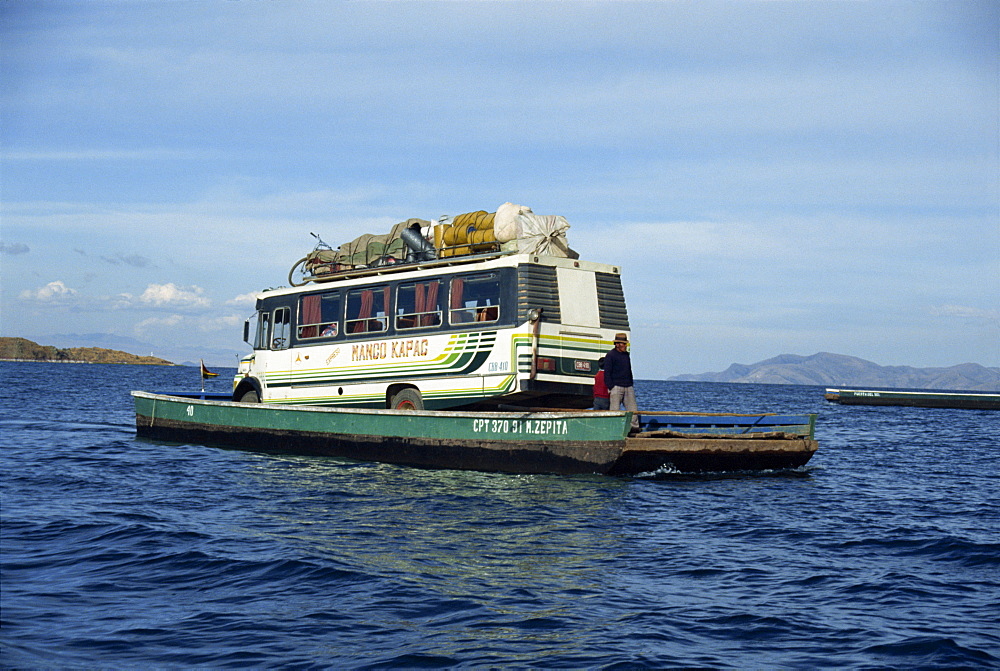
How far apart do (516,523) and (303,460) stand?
789 cm

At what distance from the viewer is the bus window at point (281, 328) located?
21.1 metres

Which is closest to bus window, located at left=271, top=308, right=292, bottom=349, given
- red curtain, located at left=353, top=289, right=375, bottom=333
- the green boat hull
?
the green boat hull

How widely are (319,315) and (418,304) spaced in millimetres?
3105

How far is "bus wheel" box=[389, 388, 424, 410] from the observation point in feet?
60.6

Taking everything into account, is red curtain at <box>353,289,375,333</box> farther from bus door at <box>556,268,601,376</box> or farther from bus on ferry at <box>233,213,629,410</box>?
bus door at <box>556,268,601,376</box>

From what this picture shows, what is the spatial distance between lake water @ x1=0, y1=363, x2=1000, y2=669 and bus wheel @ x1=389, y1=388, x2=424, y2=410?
5.55 ft

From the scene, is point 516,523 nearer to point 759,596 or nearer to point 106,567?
point 759,596

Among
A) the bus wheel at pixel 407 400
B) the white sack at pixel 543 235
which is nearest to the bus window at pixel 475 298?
the white sack at pixel 543 235

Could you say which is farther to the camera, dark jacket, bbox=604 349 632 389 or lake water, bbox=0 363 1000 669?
Result: dark jacket, bbox=604 349 632 389

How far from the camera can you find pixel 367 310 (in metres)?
19.4

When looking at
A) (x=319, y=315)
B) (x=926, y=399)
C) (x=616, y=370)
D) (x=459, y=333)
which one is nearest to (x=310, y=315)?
(x=319, y=315)

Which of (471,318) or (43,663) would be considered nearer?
(43,663)

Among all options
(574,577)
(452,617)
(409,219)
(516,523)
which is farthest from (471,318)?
(452,617)

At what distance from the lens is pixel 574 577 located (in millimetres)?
9219
